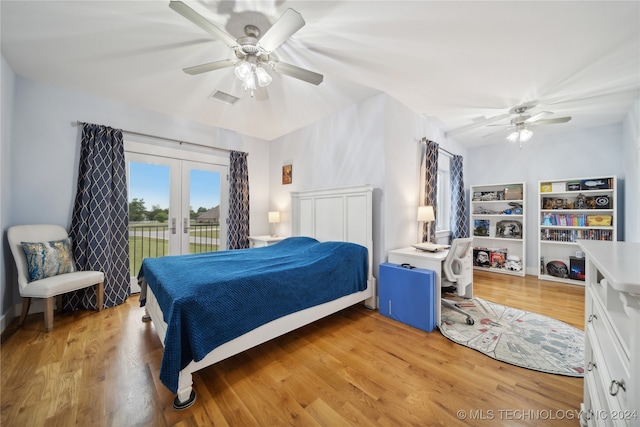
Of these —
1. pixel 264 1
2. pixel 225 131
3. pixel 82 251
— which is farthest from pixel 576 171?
pixel 82 251

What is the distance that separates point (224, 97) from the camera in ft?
9.89

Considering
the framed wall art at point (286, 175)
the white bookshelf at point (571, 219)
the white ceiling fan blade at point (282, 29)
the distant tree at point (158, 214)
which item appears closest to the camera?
the white ceiling fan blade at point (282, 29)

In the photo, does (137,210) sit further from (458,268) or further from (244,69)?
(458,268)

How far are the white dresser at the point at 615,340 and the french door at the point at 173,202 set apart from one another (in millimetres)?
4188

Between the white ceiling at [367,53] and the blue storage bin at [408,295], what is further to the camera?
the blue storage bin at [408,295]

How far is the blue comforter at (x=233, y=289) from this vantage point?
1444mm

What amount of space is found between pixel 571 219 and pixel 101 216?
274 inches

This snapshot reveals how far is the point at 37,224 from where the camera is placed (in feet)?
8.56

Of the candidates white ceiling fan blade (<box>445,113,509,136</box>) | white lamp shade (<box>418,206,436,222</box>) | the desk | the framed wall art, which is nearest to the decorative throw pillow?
the framed wall art

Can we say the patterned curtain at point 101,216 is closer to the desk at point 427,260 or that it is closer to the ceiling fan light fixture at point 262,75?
the ceiling fan light fixture at point 262,75

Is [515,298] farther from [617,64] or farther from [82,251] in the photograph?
[82,251]

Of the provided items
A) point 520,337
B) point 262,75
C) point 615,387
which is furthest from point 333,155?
point 615,387

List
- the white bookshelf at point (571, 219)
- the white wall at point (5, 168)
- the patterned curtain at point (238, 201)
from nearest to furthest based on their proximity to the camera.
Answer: the white wall at point (5, 168), the white bookshelf at point (571, 219), the patterned curtain at point (238, 201)

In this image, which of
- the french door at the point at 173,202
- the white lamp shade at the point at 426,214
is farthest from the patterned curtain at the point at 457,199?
the french door at the point at 173,202
